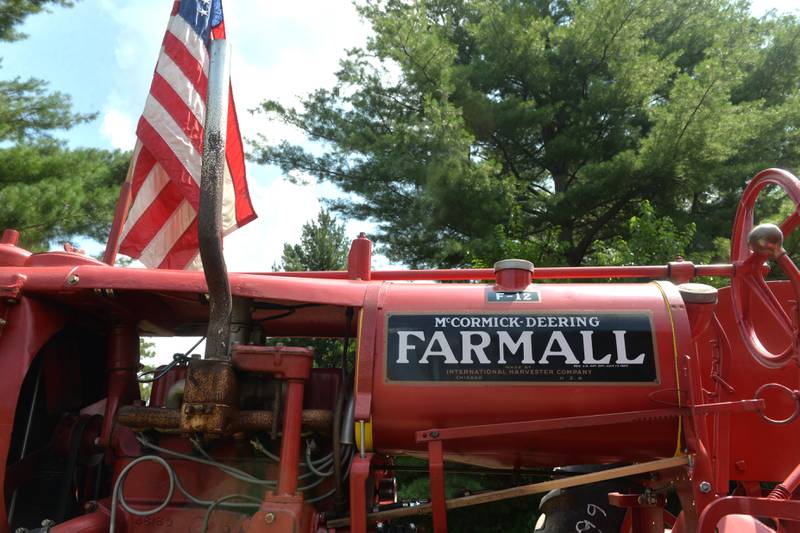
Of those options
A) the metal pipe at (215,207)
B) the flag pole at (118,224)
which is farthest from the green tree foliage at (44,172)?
the metal pipe at (215,207)

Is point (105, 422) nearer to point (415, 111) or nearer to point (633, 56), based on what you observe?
point (415, 111)

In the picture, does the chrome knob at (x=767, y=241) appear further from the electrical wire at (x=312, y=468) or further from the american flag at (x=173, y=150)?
the american flag at (x=173, y=150)

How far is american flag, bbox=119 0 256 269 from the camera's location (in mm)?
4605

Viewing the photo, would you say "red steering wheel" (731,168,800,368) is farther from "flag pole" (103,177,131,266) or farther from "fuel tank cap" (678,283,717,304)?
"flag pole" (103,177,131,266)

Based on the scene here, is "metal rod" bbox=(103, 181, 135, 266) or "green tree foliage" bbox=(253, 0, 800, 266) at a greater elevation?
"green tree foliage" bbox=(253, 0, 800, 266)

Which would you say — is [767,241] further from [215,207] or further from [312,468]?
[215,207]

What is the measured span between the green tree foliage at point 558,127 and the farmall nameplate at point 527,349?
743 cm

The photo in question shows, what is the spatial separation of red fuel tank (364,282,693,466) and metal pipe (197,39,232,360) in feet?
2.12

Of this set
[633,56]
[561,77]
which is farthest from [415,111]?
[633,56]

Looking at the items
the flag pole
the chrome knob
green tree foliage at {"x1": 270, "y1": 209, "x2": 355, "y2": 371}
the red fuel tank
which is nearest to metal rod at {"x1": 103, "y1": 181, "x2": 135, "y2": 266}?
the flag pole

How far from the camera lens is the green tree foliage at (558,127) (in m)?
10.7

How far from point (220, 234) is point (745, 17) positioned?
13153 millimetres

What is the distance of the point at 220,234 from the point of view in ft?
9.09

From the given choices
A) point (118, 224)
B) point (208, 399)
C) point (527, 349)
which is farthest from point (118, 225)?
point (527, 349)
